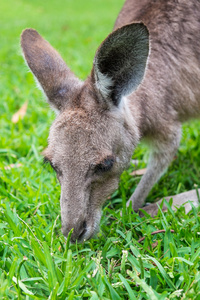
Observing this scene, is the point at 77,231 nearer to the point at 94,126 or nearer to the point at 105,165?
the point at 105,165

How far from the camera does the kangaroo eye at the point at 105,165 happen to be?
2400 mm

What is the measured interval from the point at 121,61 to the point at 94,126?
422mm

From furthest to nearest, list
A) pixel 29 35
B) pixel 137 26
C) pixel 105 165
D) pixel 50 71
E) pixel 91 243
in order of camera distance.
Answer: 1. pixel 29 35
2. pixel 50 71
3. pixel 91 243
4. pixel 105 165
5. pixel 137 26

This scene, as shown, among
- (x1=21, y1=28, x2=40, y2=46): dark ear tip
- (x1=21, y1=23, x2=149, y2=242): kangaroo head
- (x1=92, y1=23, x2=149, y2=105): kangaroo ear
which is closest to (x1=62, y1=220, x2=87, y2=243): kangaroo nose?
(x1=21, y1=23, x2=149, y2=242): kangaroo head

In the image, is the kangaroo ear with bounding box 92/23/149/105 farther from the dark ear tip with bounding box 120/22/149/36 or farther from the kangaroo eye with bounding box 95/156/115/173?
the kangaroo eye with bounding box 95/156/115/173

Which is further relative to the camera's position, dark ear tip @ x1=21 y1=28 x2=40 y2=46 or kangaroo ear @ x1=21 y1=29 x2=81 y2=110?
dark ear tip @ x1=21 y1=28 x2=40 y2=46

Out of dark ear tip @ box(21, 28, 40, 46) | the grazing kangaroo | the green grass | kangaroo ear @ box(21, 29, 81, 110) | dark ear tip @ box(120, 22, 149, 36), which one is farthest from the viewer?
dark ear tip @ box(21, 28, 40, 46)

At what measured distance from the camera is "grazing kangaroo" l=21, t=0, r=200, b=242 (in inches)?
92.6

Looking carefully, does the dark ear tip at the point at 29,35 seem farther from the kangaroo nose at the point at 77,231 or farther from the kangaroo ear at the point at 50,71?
the kangaroo nose at the point at 77,231

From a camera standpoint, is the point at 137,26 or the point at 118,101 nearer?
the point at 137,26

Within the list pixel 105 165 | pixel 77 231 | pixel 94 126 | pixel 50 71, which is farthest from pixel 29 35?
pixel 77 231

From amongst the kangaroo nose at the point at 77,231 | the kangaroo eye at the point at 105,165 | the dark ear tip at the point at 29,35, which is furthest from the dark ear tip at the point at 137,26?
the kangaroo nose at the point at 77,231

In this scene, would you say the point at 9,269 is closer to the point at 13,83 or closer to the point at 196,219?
the point at 196,219

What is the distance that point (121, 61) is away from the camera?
8.14 feet
